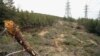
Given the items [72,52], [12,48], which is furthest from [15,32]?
[72,52]

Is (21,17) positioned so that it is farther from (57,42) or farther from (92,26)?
(92,26)

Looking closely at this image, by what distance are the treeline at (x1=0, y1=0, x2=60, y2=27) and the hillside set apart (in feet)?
2.30

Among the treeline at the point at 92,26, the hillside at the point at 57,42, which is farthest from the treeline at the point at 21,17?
the treeline at the point at 92,26

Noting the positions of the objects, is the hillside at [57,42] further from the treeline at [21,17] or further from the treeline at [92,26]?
the treeline at [92,26]

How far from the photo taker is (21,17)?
87.1 feet

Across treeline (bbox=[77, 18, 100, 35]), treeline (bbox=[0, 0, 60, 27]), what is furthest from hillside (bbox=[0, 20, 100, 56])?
treeline (bbox=[77, 18, 100, 35])

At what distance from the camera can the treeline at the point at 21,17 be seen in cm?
2361

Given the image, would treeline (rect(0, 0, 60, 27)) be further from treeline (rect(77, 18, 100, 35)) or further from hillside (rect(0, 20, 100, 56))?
treeline (rect(77, 18, 100, 35))

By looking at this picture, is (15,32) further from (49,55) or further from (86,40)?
(86,40)

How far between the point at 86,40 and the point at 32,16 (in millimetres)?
6080

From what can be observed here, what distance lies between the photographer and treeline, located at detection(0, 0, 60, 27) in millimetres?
23608

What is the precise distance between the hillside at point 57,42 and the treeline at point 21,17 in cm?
70

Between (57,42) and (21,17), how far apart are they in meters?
A: 4.82

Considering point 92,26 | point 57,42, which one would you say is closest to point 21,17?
point 57,42
